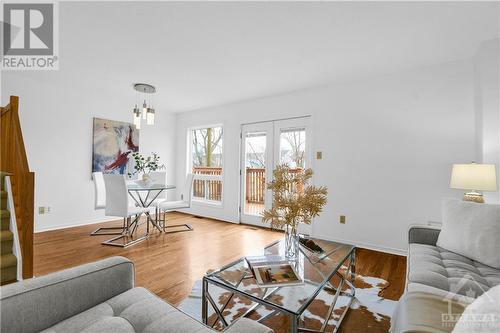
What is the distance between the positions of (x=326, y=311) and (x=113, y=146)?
4.42 m

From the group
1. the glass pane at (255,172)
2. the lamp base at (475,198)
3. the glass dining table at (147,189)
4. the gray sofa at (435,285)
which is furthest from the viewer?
the glass pane at (255,172)

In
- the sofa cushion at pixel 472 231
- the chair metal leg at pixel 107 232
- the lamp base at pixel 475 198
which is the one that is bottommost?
the chair metal leg at pixel 107 232

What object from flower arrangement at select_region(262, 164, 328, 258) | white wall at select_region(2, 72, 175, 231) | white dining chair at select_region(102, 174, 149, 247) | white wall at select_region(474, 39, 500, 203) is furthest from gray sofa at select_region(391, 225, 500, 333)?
white wall at select_region(2, 72, 175, 231)

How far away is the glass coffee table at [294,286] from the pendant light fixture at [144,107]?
7.89 feet

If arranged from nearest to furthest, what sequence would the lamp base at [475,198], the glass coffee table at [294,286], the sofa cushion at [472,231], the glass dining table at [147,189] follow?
the glass coffee table at [294,286] → the sofa cushion at [472,231] → the lamp base at [475,198] → the glass dining table at [147,189]

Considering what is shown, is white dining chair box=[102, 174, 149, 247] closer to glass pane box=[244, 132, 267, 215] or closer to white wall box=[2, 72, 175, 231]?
white wall box=[2, 72, 175, 231]

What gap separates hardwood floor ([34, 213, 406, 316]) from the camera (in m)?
2.25

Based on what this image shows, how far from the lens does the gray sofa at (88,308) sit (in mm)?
867

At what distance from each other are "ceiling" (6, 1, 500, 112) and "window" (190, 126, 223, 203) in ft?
6.08

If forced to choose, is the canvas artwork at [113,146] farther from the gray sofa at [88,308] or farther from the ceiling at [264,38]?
the gray sofa at [88,308]

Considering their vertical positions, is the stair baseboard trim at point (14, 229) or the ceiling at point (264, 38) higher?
the ceiling at point (264, 38)

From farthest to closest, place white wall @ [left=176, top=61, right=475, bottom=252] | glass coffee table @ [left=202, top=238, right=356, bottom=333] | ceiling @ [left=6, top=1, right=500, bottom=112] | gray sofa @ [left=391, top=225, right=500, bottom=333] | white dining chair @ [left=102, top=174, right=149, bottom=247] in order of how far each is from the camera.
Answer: white dining chair @ [left=102, top=174, right=149, bottom=247], white wall @ [left=176, top=61, right=475, bottom=252], ceiling @ [left=6, top=1, right=500, bottom=112], glass coffee table @ [left=202, top=238, right=356, bottom=333], gray sofa @ [left=391, top=225, right=500, bottom=333]

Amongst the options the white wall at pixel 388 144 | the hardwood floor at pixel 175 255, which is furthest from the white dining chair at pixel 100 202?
the white wall at pixel 388 144

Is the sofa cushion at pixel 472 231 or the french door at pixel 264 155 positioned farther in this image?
the french door at pixel 264 155
